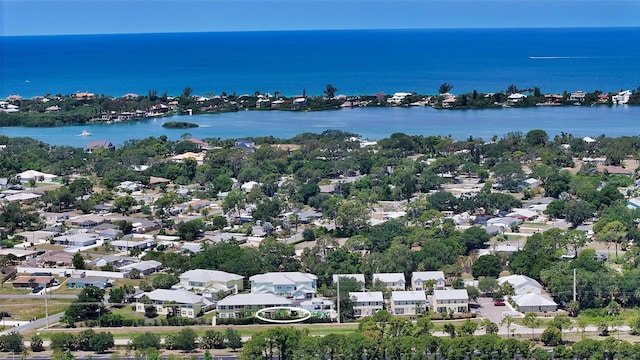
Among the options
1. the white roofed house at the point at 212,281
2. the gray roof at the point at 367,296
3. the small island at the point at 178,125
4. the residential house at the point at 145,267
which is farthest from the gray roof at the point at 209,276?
the small island at the point at 178,125

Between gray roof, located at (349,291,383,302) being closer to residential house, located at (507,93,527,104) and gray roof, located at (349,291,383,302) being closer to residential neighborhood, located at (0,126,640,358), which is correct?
residential neighborhood, located at (0,126,640,358)

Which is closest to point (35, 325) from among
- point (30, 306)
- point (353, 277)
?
point (30, 306)

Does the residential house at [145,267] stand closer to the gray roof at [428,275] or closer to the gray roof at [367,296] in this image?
the gray roof at [367,296]

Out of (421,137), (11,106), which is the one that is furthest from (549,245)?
(11,106)

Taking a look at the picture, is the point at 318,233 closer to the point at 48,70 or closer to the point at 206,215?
the point at 206,215

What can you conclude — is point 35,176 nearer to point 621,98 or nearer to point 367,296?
point 367,296
